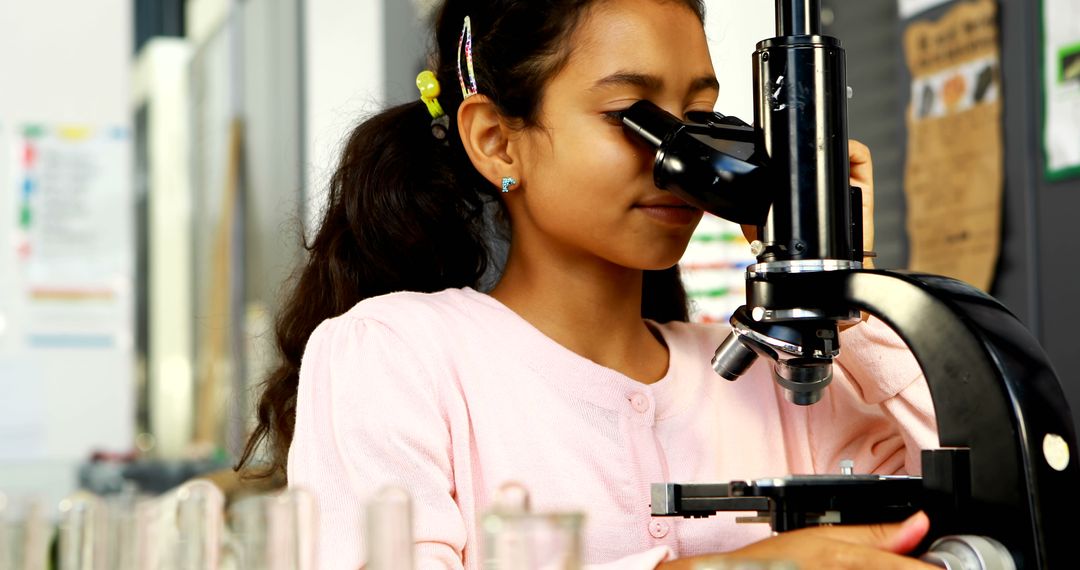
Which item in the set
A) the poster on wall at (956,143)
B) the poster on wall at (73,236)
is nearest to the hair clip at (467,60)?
the poster on wall at (956,143)

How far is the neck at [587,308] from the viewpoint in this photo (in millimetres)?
1363

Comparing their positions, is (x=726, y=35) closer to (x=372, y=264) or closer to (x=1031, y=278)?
(x=1031, y=278)

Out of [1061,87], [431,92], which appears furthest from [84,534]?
[1061,87]

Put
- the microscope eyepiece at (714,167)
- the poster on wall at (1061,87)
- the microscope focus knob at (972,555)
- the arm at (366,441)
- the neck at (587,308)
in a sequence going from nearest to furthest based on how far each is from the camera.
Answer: the microscope focus knob at (972,555)
the microscope eyepiece at (714,167)
the arm at (366,441)
the neck at (587,308)
the poster on wall at (1061,87)

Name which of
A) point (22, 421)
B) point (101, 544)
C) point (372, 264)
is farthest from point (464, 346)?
point (22, 421)

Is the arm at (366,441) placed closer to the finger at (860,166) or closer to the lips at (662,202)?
the lips at (662,202)

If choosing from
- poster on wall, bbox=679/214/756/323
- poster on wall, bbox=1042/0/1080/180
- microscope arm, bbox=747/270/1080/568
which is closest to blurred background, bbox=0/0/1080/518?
poster on wall, bbox=679/214/756/323

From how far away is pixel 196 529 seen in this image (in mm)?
624

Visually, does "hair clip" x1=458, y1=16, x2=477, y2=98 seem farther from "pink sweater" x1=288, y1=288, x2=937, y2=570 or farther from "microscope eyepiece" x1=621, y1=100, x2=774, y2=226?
"microscope eyepiece" x1=621, y1=100, x2=774, y2=226

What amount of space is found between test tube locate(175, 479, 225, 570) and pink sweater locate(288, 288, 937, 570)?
1.41 feet

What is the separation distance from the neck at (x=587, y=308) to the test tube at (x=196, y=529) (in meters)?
0.74

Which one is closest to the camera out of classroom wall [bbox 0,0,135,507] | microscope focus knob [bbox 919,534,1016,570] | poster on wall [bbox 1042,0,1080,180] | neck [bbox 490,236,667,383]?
microscope focus knob [bbox 919,534,1016,570]

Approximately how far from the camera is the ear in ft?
4.50

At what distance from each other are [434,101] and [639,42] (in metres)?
0.31
